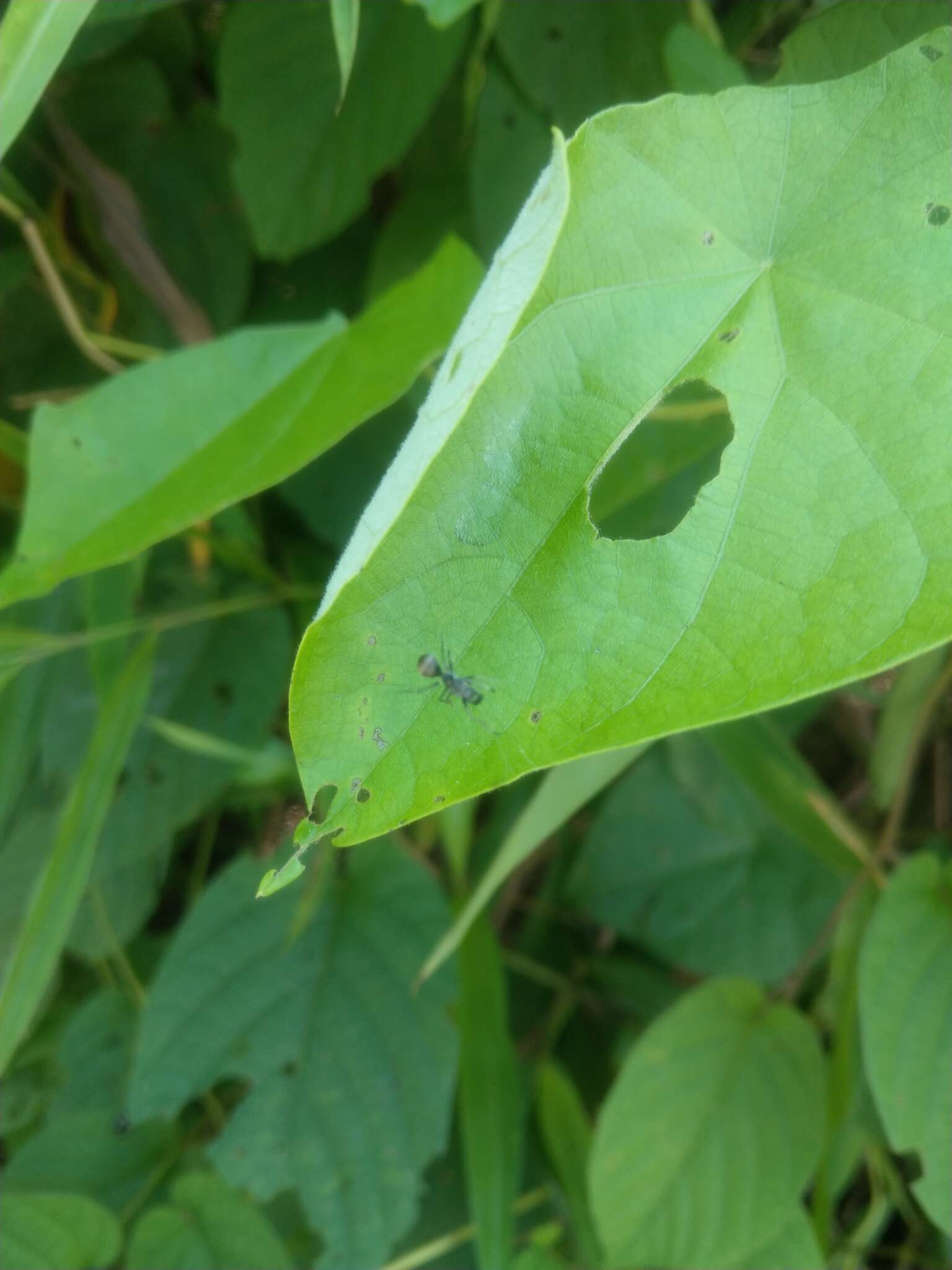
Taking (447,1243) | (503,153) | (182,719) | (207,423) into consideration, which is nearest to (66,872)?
(182,719)

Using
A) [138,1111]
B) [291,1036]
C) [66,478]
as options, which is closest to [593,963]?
[291,1036]

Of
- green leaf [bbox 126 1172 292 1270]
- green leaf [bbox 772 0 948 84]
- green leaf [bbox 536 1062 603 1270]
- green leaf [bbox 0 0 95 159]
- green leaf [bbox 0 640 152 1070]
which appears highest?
green leaf [bbox 0 0 95 159]

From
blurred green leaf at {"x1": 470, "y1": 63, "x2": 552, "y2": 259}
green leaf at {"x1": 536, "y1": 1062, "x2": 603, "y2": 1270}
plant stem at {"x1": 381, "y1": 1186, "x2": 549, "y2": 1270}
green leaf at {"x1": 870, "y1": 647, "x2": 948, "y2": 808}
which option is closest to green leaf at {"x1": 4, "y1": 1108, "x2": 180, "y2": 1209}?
plant stem at {"x1": 381, "y1": 1186, "x2": 549, "y2": 1270}

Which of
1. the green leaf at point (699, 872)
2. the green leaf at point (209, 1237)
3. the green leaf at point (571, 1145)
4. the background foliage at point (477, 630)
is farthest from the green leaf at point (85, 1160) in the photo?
the green leaf at point (699, 872)

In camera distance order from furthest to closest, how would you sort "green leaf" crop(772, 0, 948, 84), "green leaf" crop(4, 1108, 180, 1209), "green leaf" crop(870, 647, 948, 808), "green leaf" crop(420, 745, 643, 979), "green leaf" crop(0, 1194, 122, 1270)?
1. "green leaf" crop(4, 1108, 180, 1209)
2. "green leaf" crop(0, 1194, 122, 1270)
3. "green leaf" crop(870, 647, 948, 808)
4. "green leaf" crop(420, 745, 643, 979)
5. "green leaf" crop(772, 0, 948, 84)

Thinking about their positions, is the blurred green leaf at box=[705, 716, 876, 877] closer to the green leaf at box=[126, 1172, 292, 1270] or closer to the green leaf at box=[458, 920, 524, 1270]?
the green leaf at box=[458, 920, 524, 1270]
